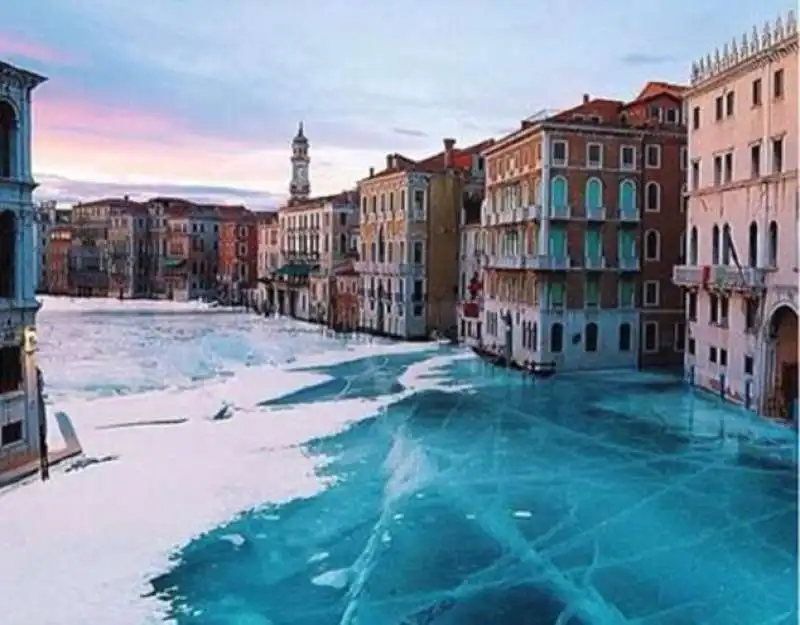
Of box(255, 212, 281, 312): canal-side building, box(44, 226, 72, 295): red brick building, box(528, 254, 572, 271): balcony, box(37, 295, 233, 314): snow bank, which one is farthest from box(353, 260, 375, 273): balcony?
box(44, 226, 72, 295): red brick building

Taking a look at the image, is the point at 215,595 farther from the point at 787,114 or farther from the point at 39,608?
the point at 787,114

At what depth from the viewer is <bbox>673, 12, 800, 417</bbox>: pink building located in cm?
2566

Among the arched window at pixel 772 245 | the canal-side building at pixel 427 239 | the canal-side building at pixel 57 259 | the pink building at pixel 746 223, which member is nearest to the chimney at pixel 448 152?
the canal-side building at pixel 427 239

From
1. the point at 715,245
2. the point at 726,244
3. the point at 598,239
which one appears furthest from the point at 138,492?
the point at 598,239

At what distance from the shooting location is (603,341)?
124 ft

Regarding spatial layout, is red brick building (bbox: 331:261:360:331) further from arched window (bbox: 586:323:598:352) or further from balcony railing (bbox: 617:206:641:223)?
balcony railing (bbox: 617:206:641:223)

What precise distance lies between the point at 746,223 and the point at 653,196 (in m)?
10.4

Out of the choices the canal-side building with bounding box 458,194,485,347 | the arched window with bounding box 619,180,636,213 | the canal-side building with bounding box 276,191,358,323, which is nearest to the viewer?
the arched window with bounding box 619,180,636,213

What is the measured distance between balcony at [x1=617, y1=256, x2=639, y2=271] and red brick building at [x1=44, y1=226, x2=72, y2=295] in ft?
338

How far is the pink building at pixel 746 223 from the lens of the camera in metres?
25.7

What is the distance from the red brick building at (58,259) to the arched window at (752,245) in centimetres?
11256

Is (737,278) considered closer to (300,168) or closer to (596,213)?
(596,213)

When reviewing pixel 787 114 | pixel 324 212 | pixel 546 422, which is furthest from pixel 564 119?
pixel 324 212

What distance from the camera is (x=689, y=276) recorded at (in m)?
31.7
